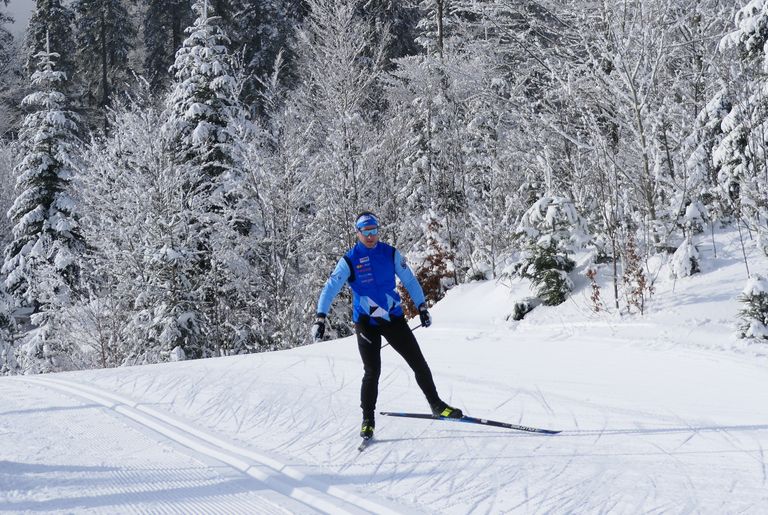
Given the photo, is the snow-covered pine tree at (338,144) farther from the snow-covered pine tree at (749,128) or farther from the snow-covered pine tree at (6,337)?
the snow-covered pine tree at (6,337)

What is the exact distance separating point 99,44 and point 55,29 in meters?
5.28

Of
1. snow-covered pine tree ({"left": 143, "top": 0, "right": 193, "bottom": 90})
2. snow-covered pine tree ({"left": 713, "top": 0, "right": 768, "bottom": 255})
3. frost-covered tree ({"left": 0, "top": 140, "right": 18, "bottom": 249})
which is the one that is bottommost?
snow-covered pine tree ({"left": 713, "top": 0, "right": 768, "bottom": 255})

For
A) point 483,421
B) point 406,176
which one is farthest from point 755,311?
point 406,176

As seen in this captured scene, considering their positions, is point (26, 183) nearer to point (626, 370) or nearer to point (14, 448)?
point (14, 448)

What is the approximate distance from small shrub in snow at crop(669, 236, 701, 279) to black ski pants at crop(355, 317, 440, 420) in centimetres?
585

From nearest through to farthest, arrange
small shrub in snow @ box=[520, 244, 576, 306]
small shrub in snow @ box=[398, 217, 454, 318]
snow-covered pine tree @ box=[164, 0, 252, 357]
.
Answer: small shrub in snow @ box=[520, 244, 576, 306], small shrub in snow @ box=[398, 217, 454, 318], snow-covered pine tree @ box=[164, 0, 252, 357]

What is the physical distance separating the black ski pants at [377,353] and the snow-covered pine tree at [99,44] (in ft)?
128

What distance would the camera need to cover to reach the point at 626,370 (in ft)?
23.4

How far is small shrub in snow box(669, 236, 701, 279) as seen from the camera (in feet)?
31.4

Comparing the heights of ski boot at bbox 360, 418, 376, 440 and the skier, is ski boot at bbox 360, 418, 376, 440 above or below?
below

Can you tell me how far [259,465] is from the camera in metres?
4.80

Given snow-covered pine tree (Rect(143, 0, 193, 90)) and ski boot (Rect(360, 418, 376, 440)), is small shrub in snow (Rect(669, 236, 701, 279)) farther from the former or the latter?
snow-covered pine tree (Rect(143, 0, 193, 90))

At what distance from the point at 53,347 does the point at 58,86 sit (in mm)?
10349

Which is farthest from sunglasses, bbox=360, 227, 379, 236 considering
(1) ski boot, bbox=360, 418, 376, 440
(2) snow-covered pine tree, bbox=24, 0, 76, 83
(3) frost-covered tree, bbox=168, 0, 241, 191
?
(2) snow-covered pine tree, bbox=24, 0, 76, 83
